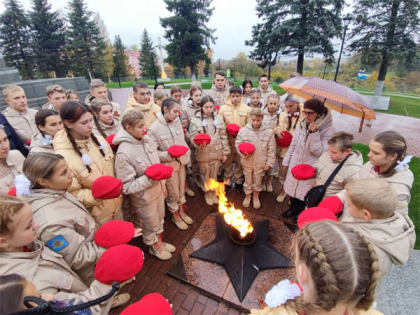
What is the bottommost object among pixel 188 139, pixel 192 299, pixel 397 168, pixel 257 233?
pixel 192 299

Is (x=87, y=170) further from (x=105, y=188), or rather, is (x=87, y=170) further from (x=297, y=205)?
(x=297, y=205)

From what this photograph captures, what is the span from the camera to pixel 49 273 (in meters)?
1.49

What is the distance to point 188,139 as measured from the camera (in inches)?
177

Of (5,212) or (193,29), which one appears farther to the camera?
(193,29)

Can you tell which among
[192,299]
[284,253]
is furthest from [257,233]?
[192,299]

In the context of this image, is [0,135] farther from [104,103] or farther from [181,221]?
[181,221]

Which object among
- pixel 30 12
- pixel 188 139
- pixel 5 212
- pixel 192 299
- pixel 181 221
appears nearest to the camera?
pixel 5 212

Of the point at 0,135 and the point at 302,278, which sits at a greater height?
the point at 0,135

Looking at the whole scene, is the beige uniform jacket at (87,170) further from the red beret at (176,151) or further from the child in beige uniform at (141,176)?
the red beret at (176,151)

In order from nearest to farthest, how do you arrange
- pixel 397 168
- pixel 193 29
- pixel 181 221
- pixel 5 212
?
pixel 5 212
pixel 397 168
pixel 181 221
pixel 193 29

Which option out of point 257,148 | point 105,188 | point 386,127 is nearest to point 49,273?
point 105,188

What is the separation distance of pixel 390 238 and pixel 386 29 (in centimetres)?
1872

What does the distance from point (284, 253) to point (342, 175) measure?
4.87ft

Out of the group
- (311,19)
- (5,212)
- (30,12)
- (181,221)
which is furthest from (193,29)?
(5,212)
